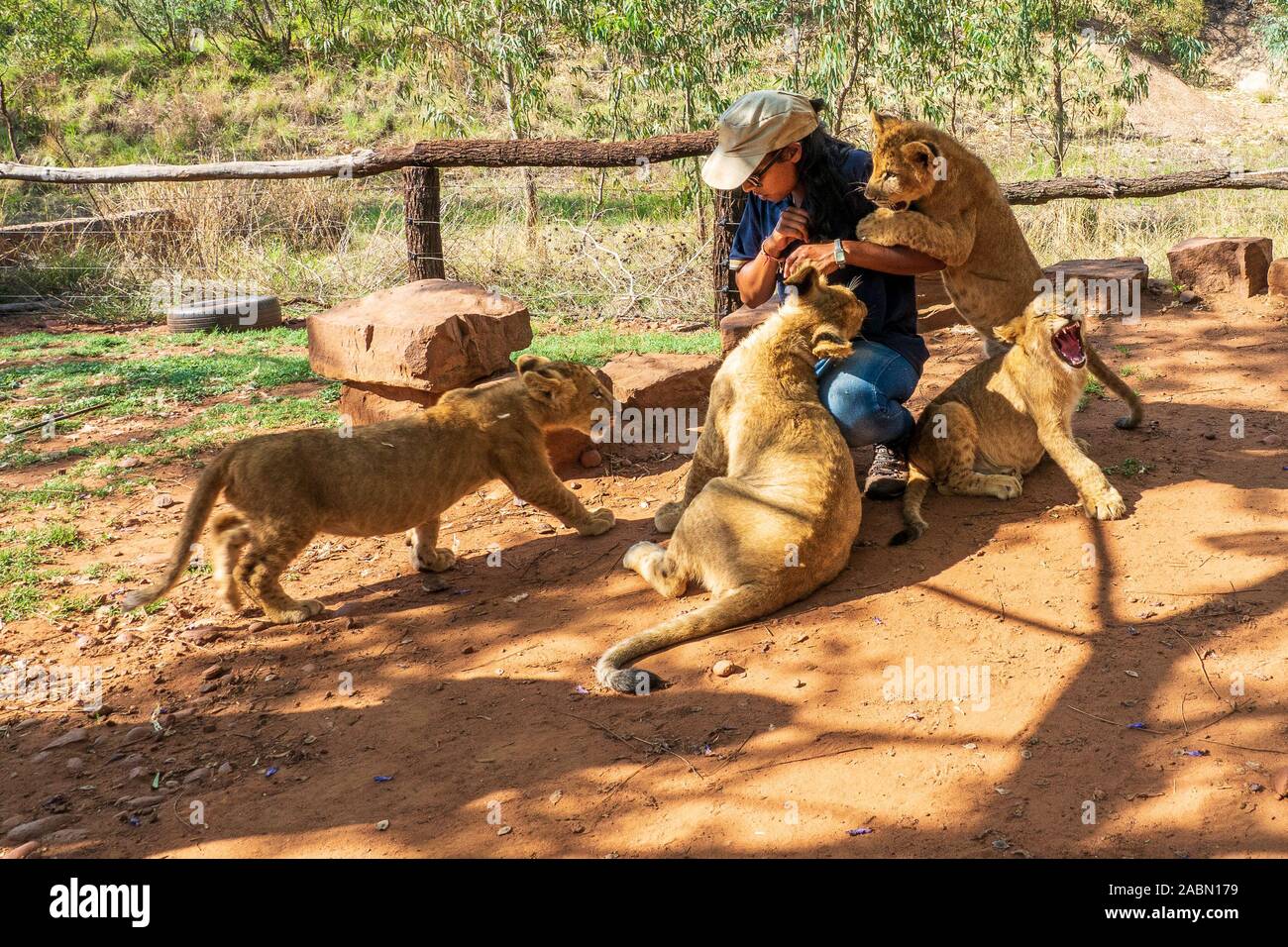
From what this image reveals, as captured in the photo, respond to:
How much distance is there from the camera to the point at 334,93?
26.2m

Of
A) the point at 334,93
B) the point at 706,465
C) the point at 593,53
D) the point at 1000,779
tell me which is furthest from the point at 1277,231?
the point at 334,93

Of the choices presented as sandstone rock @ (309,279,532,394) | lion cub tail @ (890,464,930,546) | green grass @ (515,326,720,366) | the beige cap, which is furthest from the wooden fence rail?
lion cub tail @ (890,464,930,546)

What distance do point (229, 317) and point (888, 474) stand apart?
852cm

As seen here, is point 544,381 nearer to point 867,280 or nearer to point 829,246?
point 829,246

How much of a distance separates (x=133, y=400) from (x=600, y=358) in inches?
161

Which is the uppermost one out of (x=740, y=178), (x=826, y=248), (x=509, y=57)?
(x=509, y=57)

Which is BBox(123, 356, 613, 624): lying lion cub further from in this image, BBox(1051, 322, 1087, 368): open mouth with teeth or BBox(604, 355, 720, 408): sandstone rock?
BBox(1051, 322, 1087, 368): open mouth with teeth

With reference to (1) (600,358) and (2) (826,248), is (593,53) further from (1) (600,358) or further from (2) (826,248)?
(2) (826,248)

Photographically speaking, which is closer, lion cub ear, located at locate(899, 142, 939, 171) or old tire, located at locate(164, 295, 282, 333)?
lion cub ear, located at locate(899, 142, 939, 171)

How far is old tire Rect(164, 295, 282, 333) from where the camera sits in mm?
11922

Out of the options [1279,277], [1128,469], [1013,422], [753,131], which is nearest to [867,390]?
[1013,422]

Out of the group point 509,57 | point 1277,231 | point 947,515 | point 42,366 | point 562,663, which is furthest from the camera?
point 509,57

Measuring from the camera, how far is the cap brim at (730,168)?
5.32 m

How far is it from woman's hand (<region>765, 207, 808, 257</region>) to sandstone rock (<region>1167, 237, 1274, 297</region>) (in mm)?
5353
